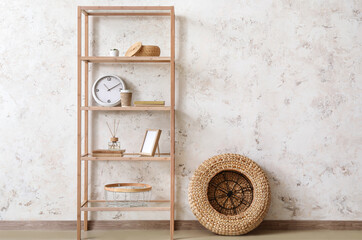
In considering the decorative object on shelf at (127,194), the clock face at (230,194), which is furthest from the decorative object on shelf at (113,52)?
the clock face at (230,194)

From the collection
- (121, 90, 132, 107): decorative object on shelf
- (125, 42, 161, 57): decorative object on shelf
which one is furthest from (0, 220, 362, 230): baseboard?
(125, 42, 161, 57): decorative object on shelf

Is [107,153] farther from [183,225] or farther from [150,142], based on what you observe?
[183,225]

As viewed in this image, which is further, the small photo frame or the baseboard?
the baseboard

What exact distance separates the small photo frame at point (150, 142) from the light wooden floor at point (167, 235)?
28.0 inches

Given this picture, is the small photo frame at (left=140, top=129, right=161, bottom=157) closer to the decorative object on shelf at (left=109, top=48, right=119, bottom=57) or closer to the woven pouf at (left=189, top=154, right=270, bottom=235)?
the woven pouf at (left=189, top=154, right=270, bottom=235)

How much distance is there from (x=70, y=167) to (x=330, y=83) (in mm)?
2427

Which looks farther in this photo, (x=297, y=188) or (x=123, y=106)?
(x=297, y=188)

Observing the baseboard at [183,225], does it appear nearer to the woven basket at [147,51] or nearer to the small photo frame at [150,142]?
the small photo frame at [150,142]

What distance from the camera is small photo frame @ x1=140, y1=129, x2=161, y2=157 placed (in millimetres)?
3172

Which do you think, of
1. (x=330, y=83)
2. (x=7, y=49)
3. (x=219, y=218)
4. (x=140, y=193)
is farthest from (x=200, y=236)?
(x=7, y=49)

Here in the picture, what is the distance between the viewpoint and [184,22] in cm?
348

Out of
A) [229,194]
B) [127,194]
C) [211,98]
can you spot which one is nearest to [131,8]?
[211,98]

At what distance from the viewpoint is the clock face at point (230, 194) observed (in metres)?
3.42

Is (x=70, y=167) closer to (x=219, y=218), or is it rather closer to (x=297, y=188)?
(x=219, y=218)
